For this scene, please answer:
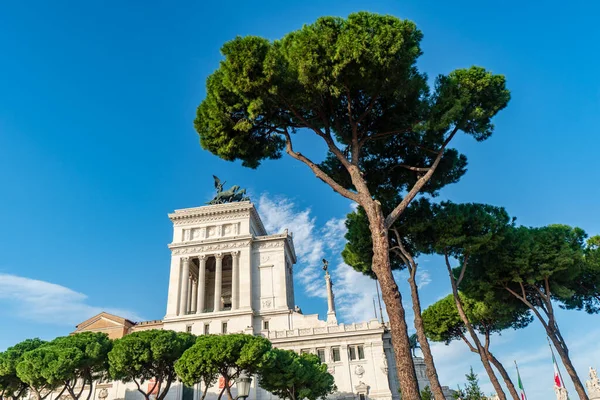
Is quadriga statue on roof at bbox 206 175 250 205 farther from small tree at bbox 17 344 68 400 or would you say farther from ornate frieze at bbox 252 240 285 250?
small tree at bbox 17 344 68 400

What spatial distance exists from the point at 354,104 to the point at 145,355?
19702mm

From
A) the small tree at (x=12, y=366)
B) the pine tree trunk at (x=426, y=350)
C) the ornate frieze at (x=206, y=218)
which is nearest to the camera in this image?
the pine tree trunk at (x=426, y=350)

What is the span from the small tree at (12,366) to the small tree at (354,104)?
20.8 m

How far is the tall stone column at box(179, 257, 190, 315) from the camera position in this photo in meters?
45.9

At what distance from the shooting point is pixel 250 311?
43531mm

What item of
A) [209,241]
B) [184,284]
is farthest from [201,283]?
[209,241]

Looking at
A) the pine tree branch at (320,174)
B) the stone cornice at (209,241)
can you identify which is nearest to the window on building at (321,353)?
the stone cornice at (209,241)

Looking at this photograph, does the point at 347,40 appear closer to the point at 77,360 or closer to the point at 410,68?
the point at 410,68

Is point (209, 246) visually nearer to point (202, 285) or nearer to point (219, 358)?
point (202, 285)

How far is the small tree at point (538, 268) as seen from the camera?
23578mm

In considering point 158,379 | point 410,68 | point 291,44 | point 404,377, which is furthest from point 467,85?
point 158,379

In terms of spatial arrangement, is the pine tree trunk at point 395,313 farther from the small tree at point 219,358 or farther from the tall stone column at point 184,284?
the tall stone column at point 184,284

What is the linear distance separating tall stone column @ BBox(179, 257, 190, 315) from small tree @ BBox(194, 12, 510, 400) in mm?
32142

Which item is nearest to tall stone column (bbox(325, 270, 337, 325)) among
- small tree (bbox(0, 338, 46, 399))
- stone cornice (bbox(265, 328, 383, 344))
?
stone cornice (bbox(265, 328, 383, 344))
